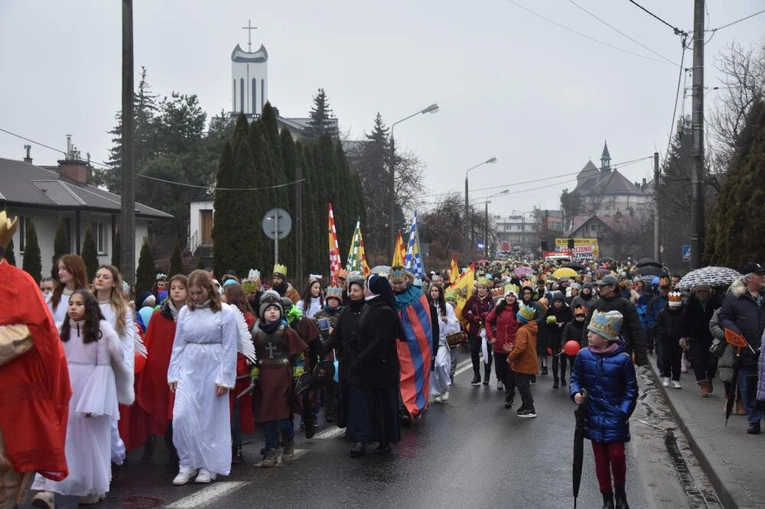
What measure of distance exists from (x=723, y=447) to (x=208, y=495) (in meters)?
5.53

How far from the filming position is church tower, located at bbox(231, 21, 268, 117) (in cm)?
15725

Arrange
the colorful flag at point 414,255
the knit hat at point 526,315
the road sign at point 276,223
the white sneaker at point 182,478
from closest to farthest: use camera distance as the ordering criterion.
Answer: the white sneaker at point 182,478
the knit hat at point 526,315
the road sign at point 276,223
the colorful flag at point 414,255

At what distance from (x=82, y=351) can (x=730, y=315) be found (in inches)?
312

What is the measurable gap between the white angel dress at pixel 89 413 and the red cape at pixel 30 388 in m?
2.13

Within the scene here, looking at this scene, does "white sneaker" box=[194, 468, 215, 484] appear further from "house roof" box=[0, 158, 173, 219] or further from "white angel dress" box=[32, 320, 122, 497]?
"house roof" box=[0, 158, 173, 219]

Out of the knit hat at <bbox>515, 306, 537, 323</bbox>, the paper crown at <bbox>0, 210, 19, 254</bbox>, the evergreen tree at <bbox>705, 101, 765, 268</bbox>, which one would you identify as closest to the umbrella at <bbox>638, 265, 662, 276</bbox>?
the evergreen tree at <bbox>705, 101, 765, 268</bbox>

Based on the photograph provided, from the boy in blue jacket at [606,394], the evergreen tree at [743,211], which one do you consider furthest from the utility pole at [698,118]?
the boy in blue jacket at [606,394]

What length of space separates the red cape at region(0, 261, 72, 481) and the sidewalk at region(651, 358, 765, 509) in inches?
202

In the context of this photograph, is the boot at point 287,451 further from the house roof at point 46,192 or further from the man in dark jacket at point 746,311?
the house roof at point 46,192

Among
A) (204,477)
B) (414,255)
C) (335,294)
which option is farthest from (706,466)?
(414,255)

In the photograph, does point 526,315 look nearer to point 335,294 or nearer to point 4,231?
point 335,294

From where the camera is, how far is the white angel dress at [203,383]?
886 centimetres

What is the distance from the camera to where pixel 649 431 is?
12812mm

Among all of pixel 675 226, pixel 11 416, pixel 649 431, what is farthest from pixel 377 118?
pixel 11 416
